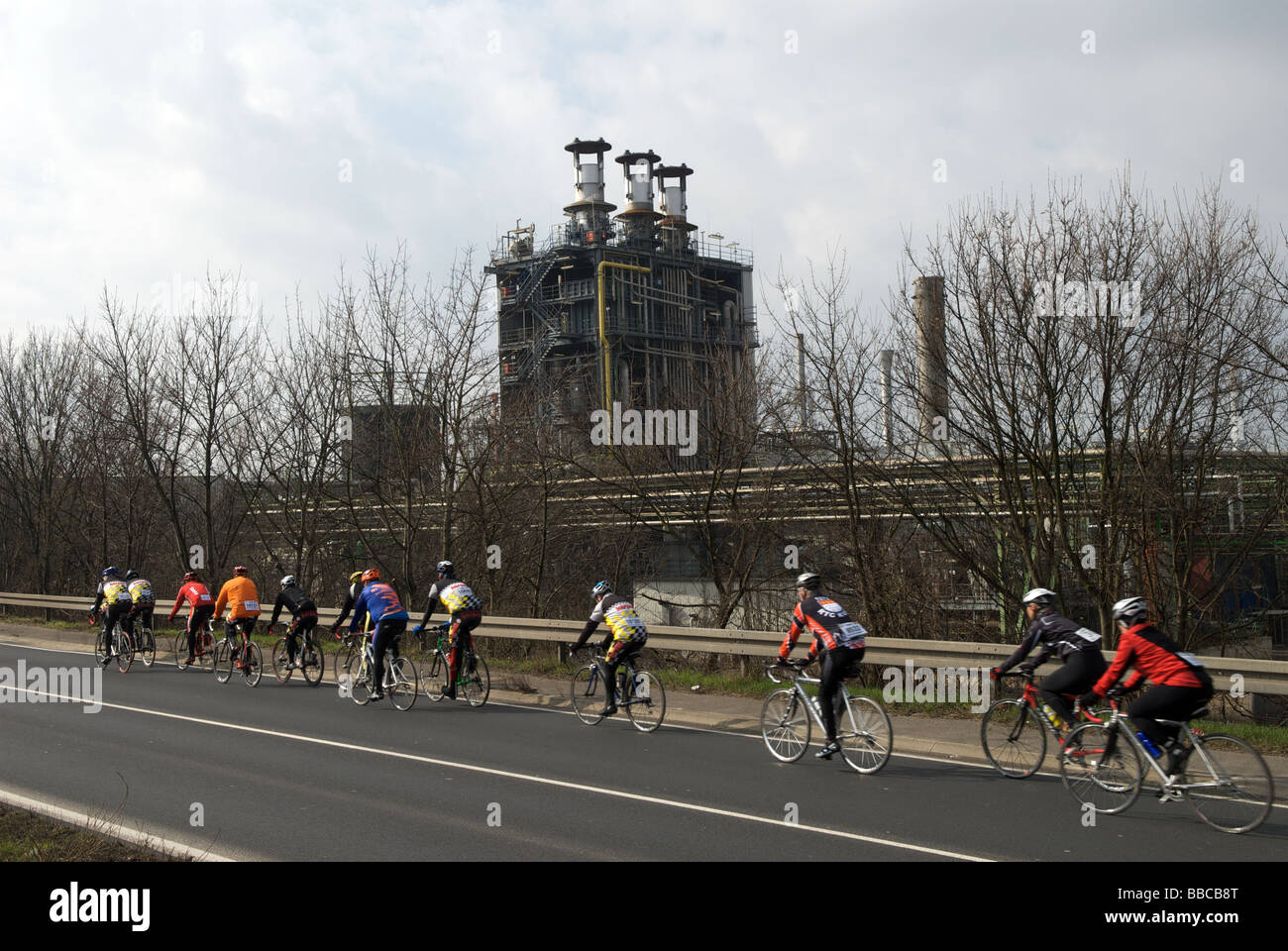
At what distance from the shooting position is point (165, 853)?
6.72 m

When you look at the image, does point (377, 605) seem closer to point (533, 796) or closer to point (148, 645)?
point (533, 796)

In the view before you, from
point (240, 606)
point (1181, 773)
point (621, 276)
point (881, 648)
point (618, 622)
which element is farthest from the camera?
point (621, 276)

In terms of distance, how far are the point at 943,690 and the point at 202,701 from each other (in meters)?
9.80

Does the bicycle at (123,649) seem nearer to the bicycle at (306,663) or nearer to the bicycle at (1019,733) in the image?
the bicycle at (306,663)

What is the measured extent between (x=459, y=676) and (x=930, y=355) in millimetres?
8326

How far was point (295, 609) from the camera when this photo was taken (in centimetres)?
1628

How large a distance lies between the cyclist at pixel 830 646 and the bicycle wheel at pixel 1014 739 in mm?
1318

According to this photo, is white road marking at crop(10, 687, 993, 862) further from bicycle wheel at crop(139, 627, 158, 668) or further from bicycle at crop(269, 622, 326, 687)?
bicycle wheel at crop(139, 627, 158, 668)

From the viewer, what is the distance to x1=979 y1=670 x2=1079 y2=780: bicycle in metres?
9.65

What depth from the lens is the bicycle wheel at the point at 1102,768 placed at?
8.37m

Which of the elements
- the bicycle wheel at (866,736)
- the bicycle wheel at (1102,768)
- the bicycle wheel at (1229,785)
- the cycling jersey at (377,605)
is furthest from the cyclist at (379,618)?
the bicycle wheel at (1229,785)

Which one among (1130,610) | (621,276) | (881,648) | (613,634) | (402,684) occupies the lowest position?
(402,684)

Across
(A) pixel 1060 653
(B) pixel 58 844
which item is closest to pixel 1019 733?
(A) pixel 1060 653

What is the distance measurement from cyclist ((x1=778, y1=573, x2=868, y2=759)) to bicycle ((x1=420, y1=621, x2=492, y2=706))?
5323mm
